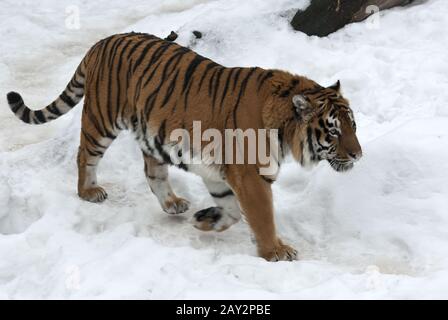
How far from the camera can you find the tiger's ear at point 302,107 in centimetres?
374

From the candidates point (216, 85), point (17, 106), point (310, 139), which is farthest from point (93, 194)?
point (310, 139)

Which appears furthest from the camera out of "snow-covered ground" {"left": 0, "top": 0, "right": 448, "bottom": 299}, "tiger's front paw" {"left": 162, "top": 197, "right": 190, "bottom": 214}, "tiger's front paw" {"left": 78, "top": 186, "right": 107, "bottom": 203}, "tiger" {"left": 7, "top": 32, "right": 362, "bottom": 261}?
"tiger's front paw" {"left": 78, "top": 186, "right": 107, "bottom": 203}

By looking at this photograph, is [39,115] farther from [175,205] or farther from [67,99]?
[175,205]

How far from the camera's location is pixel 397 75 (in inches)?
222

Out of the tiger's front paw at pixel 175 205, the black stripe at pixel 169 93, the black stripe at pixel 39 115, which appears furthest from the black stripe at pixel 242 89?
the black stripe at pixel 39 115

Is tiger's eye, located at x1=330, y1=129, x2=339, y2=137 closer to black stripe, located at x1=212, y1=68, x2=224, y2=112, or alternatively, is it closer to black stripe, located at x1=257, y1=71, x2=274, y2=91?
black stripe, located at x1=257, y1=71, x2=274, y2=91

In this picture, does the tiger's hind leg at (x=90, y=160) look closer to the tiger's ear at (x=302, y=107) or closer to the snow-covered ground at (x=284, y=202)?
the snow-covered ground at (x=284, y=202)

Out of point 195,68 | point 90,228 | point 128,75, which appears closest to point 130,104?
point 128,75

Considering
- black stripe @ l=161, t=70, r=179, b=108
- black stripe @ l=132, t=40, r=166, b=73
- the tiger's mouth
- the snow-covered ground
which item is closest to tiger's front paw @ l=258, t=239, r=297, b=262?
the snow-covered ground

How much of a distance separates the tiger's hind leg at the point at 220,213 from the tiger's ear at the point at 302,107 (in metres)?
0.73

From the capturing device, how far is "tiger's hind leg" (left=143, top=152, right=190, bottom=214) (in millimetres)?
4551

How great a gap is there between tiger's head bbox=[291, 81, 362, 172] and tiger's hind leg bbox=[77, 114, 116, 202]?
4.73 ft
